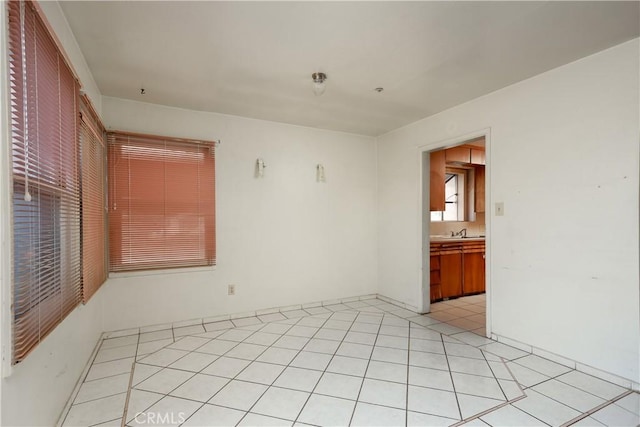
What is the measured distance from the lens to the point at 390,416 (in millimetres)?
1892

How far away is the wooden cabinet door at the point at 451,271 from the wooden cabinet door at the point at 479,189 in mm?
1364

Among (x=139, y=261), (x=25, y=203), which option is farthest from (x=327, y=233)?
(x=25, y=203)

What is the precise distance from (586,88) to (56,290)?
388 centimetres

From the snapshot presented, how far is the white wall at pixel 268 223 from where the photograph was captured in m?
3.37

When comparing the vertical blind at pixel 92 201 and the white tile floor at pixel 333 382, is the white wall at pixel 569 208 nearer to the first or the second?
the white tile floor at pixel 333 382

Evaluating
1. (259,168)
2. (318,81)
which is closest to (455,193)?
(259,168)

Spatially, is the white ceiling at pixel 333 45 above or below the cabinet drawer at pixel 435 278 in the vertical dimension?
above

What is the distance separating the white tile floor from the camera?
6.23ft

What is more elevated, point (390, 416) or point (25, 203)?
point (25, 203)

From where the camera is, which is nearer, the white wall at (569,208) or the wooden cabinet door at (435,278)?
the white wall at (569,208)

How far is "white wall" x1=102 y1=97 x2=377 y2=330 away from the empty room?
0.09 feet

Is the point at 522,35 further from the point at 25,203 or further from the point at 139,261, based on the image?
the point at 139,261

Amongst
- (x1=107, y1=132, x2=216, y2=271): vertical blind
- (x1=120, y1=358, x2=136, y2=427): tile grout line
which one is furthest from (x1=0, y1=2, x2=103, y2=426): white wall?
(x1=107, y1=132, x2=216, y2=271): vertical blind

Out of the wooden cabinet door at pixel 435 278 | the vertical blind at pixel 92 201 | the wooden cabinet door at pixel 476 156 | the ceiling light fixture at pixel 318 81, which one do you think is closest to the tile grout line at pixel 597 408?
the wooden cabinet door at pixel 435 278
